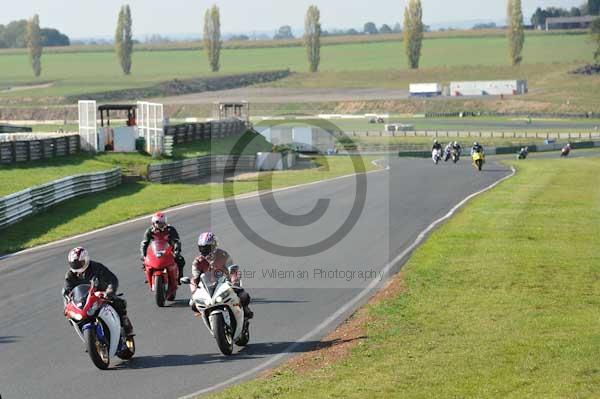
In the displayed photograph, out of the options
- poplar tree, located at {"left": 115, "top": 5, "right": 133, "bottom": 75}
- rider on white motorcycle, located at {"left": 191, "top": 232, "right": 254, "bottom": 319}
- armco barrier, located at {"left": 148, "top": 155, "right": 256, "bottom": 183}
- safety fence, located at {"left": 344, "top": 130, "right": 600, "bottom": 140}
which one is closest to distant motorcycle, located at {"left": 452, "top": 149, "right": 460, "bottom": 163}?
armco barrier, located at {"left": 148, "top": 155, "right": 256, "bottom": 183}

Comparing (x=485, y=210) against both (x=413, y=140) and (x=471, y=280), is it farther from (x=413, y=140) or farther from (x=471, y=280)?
(x=413, y=140)

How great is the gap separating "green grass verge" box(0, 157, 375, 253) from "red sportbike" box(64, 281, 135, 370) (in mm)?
12961

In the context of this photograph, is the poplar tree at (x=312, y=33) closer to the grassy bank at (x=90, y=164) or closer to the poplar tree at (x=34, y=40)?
the poplar tree at (x=34, y=40)

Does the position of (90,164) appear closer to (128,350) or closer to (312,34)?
(128,350)

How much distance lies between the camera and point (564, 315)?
17.5 meters

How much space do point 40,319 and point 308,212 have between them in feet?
56.4

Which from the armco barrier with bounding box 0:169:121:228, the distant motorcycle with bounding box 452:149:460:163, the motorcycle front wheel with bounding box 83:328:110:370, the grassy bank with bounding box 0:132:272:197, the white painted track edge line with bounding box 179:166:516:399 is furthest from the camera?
the distant motorcycle with bounding box 452:149:460:163

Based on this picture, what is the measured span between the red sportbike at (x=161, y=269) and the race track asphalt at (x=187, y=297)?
272mm

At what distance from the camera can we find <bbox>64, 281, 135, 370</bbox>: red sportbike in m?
13.8

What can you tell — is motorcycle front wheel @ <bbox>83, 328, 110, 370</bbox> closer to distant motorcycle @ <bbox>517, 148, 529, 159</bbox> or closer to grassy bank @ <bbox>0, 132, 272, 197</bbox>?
grassy bank @ <bbox>0, 132, 272, 197</bbox>

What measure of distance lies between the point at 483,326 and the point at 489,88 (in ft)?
432

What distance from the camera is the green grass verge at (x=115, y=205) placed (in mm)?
29312

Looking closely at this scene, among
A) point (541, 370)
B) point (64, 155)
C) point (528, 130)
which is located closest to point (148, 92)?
point (528, 130)

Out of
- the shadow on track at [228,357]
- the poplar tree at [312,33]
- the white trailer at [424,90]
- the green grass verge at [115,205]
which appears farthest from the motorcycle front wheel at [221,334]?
the poplar tree at [312,33]
